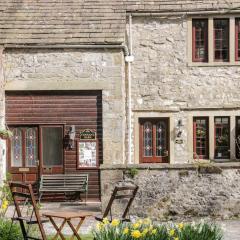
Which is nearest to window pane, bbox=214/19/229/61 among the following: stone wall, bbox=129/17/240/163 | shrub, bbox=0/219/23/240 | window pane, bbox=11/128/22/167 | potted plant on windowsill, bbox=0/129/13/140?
stone wall, bbox=129/17/240/163

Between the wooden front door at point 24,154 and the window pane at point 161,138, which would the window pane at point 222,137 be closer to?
the window pane at point 161,138

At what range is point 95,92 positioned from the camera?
55.7 ft

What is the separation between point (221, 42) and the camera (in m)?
19.2

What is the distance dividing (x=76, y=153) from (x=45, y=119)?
123 cm

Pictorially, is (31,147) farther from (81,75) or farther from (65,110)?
(81,75)

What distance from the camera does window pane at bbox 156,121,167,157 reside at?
19.0m

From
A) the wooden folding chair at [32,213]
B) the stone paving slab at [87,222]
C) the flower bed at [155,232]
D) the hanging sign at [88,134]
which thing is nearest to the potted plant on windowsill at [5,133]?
the stone paving slab at [87,222]

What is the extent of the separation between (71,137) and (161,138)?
10.8ft

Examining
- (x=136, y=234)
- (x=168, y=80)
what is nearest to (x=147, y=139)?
(x=168, y=80)

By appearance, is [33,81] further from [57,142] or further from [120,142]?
[120,142]

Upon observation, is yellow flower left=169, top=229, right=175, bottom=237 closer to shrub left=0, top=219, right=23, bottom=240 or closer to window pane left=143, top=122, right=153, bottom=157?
shrub left=0, top=219, right=23, bottom=240

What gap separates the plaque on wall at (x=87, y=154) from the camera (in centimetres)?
1700

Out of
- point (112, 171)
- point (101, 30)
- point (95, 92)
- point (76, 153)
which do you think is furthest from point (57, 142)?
point (112, 171)

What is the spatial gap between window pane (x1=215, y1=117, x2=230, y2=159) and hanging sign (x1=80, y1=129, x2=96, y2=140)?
4.16 meters
